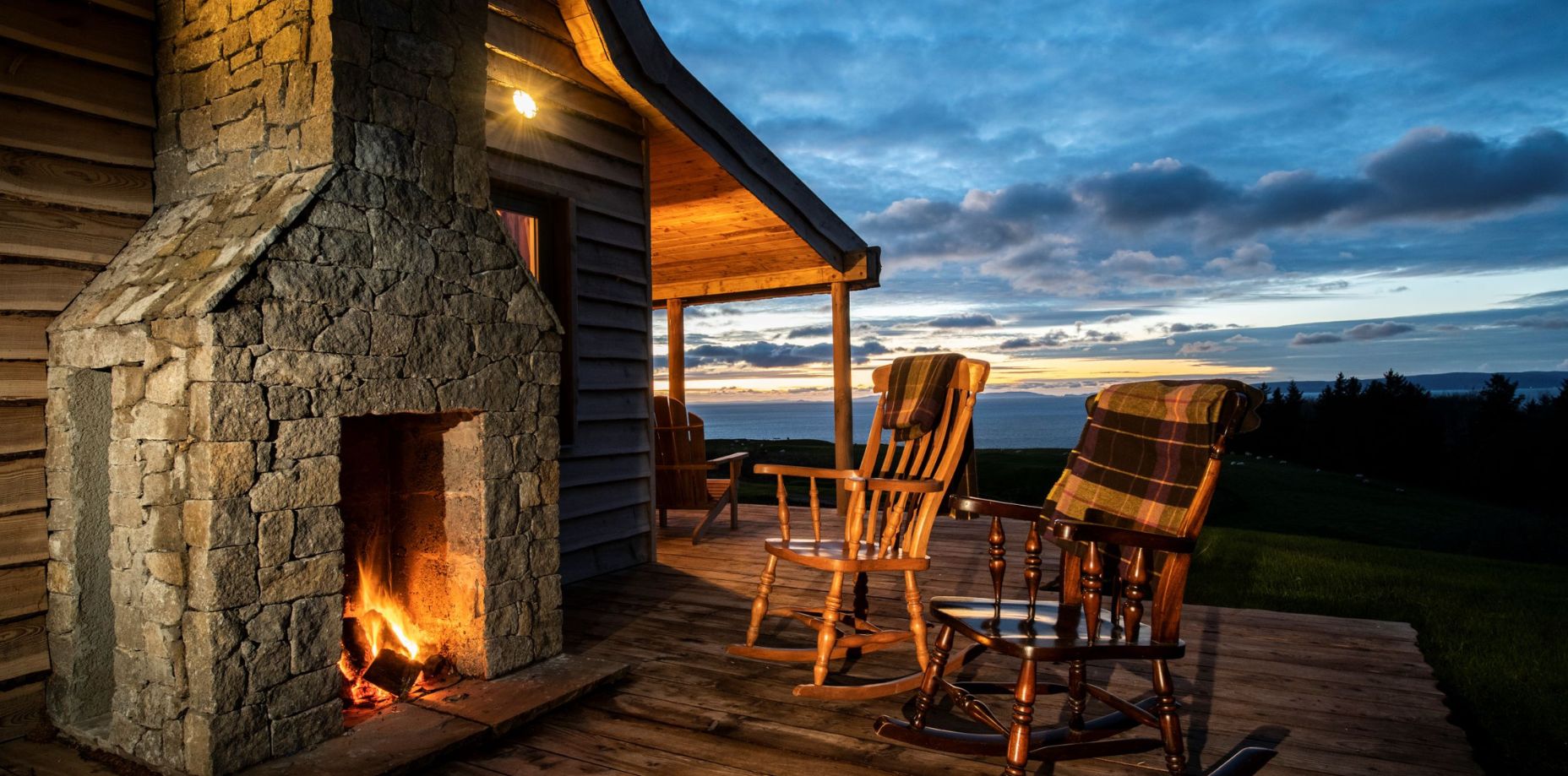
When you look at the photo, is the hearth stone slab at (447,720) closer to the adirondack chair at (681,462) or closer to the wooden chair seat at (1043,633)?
the wooden chair seat at (1043,633)

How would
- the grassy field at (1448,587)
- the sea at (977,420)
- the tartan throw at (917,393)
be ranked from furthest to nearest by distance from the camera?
the sea at (977,420) < the tartan throw at (917,393) < the grassy field at (1448,587)

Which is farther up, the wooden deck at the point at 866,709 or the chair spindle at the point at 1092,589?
the chair spindle at the point at 1092,589

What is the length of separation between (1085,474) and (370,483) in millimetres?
2524

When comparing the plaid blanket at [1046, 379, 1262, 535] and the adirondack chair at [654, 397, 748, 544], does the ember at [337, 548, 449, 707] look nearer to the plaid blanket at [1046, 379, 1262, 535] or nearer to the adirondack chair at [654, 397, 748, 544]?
the plaid blanket at [1046, 379, 1262, 535]

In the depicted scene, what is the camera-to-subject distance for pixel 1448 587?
4.57m

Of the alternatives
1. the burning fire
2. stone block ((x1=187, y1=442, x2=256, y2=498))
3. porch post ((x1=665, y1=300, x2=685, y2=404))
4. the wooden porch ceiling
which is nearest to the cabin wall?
the wooden porch ceiling

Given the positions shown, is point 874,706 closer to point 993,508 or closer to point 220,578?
point 993,508

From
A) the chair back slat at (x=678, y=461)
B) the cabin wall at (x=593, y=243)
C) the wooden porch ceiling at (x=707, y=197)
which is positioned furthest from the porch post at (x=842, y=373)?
the cabin wall at (x=593, y=243)

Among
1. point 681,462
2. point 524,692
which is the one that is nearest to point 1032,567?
point 524,692

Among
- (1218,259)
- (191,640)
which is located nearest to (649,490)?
(191,640)

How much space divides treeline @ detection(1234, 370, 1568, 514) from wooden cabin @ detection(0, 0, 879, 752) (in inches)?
501

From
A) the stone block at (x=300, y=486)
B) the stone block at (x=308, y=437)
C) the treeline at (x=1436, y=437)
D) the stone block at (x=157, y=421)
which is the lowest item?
the treeline at (x=1436, y=437)

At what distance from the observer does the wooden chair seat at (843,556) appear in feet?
8.79

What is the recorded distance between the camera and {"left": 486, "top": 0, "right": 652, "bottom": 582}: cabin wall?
4.08m
